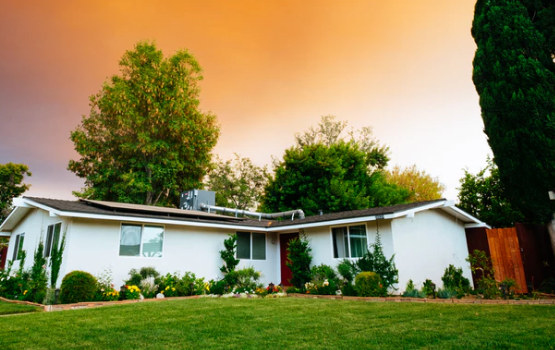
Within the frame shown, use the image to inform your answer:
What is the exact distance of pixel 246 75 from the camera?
1903 centimetres

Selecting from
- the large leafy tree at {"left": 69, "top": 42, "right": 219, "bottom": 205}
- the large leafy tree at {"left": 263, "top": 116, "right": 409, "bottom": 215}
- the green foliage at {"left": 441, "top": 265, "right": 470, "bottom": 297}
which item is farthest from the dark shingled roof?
the large leafy tree at {"left": 263, "top": 116, "right": 409, "bottom": 215}

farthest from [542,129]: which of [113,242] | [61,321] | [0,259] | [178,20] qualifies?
[0,259]

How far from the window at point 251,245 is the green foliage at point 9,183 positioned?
22996 millimetres

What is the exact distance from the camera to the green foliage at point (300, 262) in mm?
13453

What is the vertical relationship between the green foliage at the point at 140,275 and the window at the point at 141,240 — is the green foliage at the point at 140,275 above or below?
below

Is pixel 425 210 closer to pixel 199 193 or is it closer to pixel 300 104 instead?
pixel 300 104

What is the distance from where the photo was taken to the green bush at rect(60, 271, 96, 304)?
9492mm

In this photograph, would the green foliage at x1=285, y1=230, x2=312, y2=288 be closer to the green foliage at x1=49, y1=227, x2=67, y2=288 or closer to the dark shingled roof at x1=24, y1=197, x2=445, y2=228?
the dark shingled roof at x1=24, y1=197, x2=445, y2=228

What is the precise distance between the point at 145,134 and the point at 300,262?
15.9 metres

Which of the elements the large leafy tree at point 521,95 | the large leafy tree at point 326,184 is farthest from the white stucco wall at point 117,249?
the large leafy tree at point 521,95

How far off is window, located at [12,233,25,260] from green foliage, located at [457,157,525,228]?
19.4 metres

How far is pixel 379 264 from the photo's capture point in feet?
38.2

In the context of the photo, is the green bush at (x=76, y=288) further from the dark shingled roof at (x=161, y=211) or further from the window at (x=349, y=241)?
the window at (x=349, y=241)

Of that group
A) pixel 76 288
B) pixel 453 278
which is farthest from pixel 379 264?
pixel 76 288
